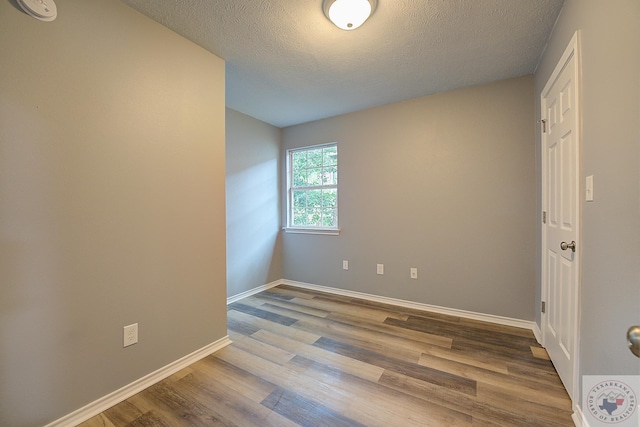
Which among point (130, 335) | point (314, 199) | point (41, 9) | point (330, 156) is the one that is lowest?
point (130, 335)

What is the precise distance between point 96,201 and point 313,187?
2.54 meters

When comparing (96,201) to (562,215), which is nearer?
(96,201)

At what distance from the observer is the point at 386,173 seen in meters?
3.01

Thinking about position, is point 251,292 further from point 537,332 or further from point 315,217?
point 537,332

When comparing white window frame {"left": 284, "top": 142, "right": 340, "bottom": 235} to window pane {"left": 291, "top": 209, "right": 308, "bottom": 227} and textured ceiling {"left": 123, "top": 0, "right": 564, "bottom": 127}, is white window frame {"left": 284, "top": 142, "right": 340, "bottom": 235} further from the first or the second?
textured ceiling {"left": 123, "top": 0, "right": 564, "bottom": 127}

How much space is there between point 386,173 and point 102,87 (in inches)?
101

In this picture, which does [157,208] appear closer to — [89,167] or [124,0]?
[89,167]

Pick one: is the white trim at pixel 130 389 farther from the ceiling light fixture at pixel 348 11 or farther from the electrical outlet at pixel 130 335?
the ceiling light fixture at pixel 348 11

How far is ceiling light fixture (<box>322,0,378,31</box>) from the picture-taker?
4.81 ft

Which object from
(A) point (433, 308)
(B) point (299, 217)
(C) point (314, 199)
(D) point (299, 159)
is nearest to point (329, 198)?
(C) point (314, 199)

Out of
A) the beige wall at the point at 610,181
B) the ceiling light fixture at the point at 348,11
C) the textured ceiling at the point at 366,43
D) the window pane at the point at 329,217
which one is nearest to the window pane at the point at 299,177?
the window pane at the point at 329,217

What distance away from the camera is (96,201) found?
4.64ft

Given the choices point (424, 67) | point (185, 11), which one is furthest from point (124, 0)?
point (424, 67)

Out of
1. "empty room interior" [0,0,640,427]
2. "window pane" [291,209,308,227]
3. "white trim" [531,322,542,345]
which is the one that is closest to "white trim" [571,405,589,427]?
"empty room interior" [0,0,640,427]
